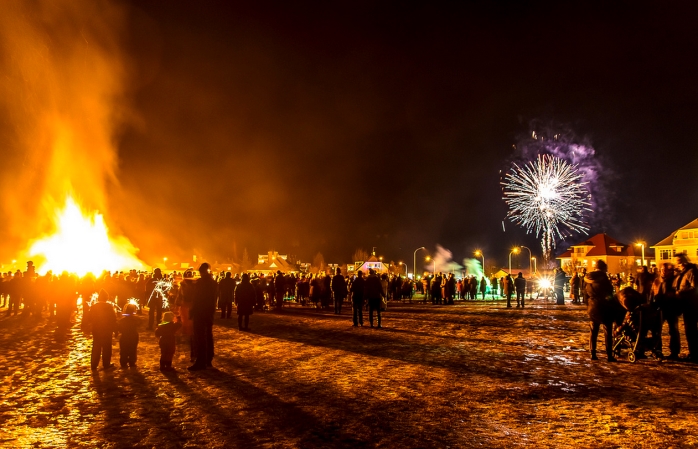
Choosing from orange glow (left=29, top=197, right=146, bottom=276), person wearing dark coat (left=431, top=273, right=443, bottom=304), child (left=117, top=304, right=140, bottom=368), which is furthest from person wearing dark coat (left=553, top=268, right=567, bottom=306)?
orange glow (left=29, top=197, right=146, bottom=276)

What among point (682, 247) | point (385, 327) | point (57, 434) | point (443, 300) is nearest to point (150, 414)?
point (57, 434)

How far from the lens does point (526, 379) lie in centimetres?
866

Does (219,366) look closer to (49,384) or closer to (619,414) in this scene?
(49,384)

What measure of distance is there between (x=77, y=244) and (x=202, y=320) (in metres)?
49.3

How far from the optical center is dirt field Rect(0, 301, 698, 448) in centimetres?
571

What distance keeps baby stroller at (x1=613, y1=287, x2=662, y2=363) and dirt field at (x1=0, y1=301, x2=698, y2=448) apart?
314 millimetres

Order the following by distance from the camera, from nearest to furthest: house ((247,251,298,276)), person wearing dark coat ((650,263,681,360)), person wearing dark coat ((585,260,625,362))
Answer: person wearing dark coat ((585,260,625,362)) → person wearing dark coat ((650,263,681,360)) → house ((247,251,298,276))

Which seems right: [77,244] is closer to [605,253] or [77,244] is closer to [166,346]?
[166,346]

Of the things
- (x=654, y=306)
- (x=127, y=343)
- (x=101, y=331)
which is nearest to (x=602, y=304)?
(x=654, y=306)

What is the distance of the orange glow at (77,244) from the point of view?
50.8m

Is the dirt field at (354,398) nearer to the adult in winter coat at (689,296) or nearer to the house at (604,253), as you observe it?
the adult in winter coat at (689,296)

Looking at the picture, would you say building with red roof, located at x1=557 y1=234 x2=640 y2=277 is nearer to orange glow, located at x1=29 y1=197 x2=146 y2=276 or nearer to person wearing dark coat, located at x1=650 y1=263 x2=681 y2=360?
orange glow, located at x1=29 y1=197 x2=146 y2=276

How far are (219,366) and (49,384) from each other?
288 cm

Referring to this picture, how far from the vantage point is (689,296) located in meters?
10.2
